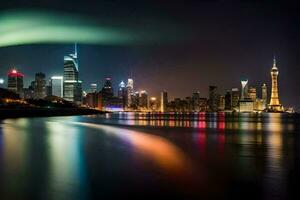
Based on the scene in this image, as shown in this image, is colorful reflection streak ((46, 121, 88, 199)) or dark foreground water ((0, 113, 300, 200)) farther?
colorful reflection streak ((46, 121, 88, 199))

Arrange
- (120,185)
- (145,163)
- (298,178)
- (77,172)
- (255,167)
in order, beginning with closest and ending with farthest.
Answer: (120,185), (298,178), (77,172), (255,167), (145,163)

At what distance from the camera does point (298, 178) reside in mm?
14195

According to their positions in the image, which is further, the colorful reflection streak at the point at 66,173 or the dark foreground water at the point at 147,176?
the colorful reflection streak at the point at 66,173

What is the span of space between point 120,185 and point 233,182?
4.03 meters

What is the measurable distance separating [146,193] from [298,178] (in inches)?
246

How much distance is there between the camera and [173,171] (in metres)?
15.8

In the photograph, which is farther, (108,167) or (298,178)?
(108,167)

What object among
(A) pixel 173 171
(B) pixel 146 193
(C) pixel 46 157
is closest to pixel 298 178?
(A) pixel 173 171

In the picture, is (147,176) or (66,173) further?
(66,173)

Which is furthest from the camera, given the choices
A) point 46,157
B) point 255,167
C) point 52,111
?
point 52,111

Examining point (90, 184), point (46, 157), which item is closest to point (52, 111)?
point (46, 157)

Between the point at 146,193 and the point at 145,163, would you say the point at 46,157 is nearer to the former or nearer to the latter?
the point at 145,163

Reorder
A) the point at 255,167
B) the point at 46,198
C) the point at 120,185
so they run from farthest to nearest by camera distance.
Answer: the point at 255,167
the point at 120,185
the point at 46,198

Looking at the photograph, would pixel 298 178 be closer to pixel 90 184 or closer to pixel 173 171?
pixel 173 171
